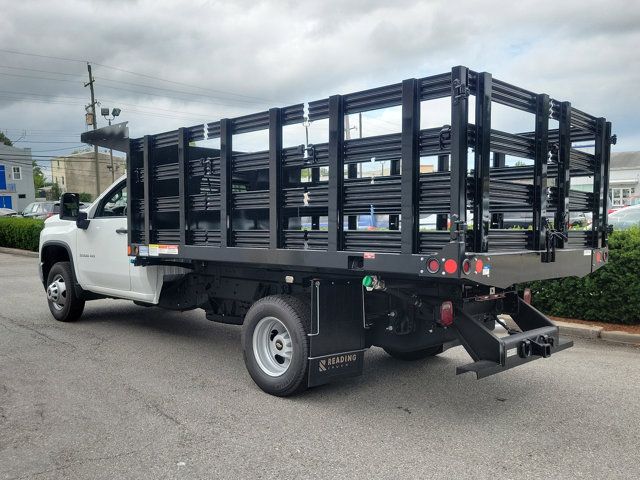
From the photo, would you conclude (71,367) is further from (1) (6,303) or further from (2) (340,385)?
(1) (6,303)

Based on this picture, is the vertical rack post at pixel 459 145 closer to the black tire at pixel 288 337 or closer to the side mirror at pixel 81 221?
the black tire at pixel 288 337

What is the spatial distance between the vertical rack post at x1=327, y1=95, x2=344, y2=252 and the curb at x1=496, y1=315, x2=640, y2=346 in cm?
421

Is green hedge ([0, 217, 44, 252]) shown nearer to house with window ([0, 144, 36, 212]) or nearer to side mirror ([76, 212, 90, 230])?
side mirror ([76, 212, 90, 230])

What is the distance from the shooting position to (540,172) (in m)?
4.46

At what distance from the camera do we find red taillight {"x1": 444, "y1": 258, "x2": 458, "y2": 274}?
368 cm

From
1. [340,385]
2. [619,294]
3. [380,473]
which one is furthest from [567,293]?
[380,473]

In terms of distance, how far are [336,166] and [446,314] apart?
1.44 metres

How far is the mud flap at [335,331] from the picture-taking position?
475cm

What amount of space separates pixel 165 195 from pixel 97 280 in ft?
6.90

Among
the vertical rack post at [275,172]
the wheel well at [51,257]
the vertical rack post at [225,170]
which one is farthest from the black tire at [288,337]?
the wheel well at [51,257]

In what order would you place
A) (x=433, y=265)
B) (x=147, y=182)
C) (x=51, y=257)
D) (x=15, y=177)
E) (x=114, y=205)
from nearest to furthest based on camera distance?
(x=433, y=265) → (x=147, y=182) → (x=114, y=205) → (x=51, y=257) → (x=15, y=177)

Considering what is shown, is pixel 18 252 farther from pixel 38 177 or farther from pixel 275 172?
pixel 38 177

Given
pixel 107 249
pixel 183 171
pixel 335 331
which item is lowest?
pixel 335 331

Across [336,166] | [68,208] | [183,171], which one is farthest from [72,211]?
[336,166]
